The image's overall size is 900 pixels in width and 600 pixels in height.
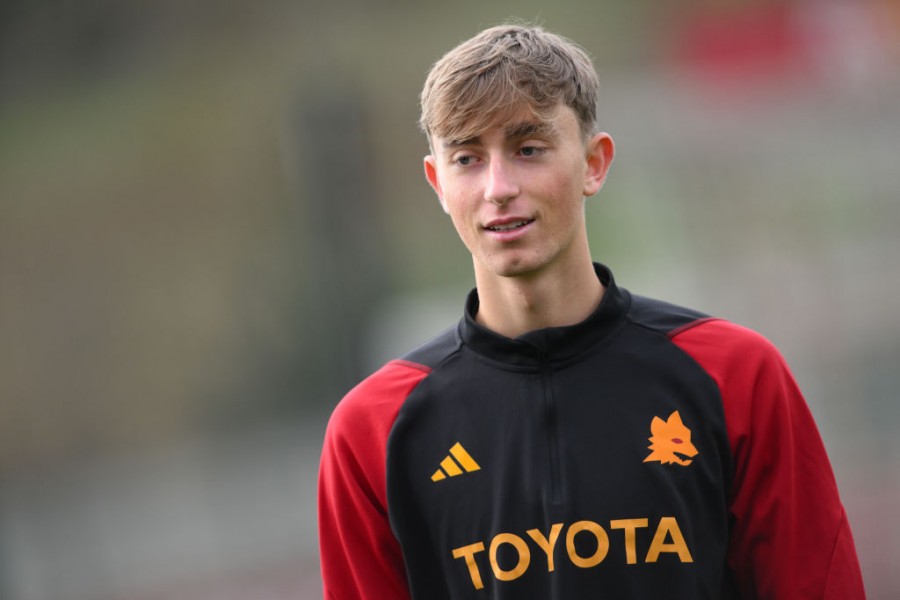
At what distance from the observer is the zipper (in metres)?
1.97

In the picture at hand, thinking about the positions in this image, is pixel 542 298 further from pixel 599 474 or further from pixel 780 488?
pixel 780 488

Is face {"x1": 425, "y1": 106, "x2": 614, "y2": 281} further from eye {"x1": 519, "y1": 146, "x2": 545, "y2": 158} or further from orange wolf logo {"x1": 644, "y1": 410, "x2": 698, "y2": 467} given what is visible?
orange wolf logo {"x1": 644, "y1": 410, "x2": 698, "y2": 467}

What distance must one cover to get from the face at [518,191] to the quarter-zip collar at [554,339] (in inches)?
4.0

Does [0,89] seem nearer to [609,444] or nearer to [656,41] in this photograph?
[656,41]

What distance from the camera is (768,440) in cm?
198

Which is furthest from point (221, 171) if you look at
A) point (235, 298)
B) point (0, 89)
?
point (0, 89)

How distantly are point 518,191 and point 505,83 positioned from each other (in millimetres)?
189

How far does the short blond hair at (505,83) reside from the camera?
2004 mm

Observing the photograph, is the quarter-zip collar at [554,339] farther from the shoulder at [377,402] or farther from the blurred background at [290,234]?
the blurred background at [290,234]

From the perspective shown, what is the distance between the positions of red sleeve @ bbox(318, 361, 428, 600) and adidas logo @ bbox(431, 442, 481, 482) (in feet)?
0.33

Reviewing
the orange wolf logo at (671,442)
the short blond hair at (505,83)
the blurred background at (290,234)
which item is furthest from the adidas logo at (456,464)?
the blurred background at (290,234)

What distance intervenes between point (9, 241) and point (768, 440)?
11.3m

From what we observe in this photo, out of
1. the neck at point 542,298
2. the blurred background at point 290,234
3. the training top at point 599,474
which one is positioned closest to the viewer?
the training top at point 599,474

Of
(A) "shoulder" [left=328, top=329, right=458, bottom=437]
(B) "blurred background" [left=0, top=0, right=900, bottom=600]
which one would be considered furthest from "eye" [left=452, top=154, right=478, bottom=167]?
(B) "blurred background" [left=0, top=0, right=900, bottom=600]
